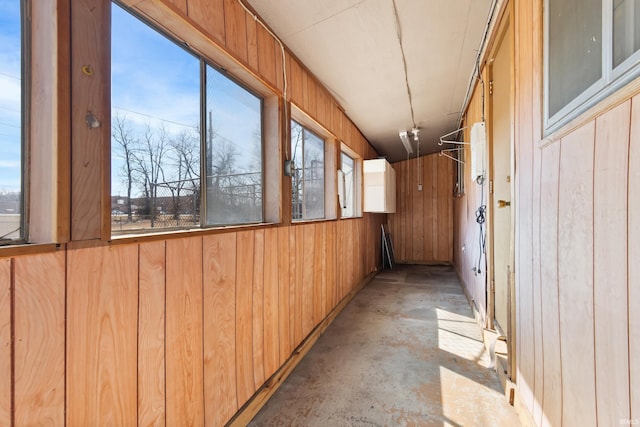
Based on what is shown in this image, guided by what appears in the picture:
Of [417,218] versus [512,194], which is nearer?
[512,194]

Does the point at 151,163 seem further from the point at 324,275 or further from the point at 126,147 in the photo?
the point at 324,275

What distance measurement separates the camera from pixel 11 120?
29.8 inches

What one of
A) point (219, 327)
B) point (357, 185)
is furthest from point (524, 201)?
point (357, 185)

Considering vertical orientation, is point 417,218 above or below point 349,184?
below

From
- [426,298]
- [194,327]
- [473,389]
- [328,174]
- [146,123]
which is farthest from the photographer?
[426,298]

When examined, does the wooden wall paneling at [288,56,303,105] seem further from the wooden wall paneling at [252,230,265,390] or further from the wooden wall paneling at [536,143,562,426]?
the wooden wall paneling at [536,143,562,426]

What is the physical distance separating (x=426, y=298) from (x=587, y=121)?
3.31 meters

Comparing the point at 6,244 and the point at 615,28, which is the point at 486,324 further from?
the point at 6,244

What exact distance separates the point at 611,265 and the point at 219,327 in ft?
5.03

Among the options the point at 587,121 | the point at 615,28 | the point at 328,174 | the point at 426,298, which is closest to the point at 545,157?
the point at 587,121

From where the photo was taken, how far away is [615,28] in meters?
0.74

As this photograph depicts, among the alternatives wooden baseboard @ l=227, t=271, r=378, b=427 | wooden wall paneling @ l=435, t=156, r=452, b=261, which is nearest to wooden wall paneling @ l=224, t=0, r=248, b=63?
wooden baseboard @ l=227, t=271, r=378, b=427

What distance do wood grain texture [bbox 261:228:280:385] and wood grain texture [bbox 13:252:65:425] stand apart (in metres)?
1.06

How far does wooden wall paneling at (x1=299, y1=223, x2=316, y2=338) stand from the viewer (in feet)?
7.62
